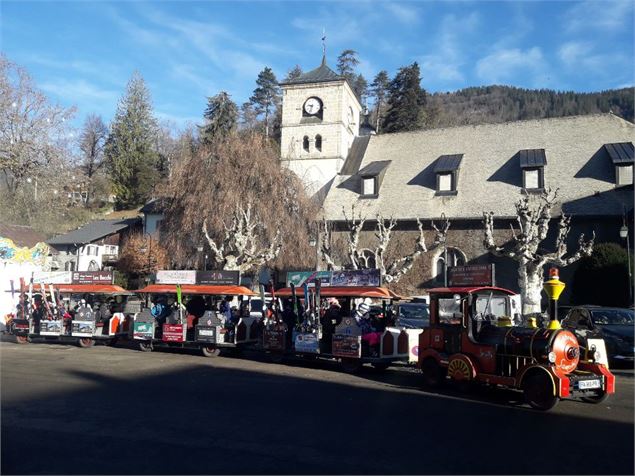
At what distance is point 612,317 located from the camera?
58.3 feet

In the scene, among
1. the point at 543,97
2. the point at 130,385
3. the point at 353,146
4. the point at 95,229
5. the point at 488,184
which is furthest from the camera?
the point at 543,97

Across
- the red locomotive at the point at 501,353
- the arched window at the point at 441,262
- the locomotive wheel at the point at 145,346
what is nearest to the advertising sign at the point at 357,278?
the red locomotive at the point at 501,353

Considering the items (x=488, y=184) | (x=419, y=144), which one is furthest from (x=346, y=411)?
(x=419, y=144)

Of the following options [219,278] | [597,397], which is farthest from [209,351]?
[597,397]

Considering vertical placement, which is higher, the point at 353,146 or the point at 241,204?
the point at 353,146

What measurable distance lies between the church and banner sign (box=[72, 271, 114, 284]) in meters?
16.7

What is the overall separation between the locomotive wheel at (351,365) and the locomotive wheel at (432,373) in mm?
2603

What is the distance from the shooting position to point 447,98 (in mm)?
129750

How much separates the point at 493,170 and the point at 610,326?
66.1 ft

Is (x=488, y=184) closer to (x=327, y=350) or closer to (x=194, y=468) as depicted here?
(x=327, y=350)

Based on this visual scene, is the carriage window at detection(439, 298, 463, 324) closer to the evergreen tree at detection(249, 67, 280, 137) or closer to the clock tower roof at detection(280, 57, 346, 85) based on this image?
the clock tower roof at detection(280, 57, 346, 85)

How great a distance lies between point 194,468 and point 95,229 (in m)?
47.5

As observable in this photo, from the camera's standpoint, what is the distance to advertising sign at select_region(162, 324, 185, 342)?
1977 centimetres

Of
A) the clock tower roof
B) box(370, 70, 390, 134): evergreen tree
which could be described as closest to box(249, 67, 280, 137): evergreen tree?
box(370, 70, 390, 134): evergreen tree
